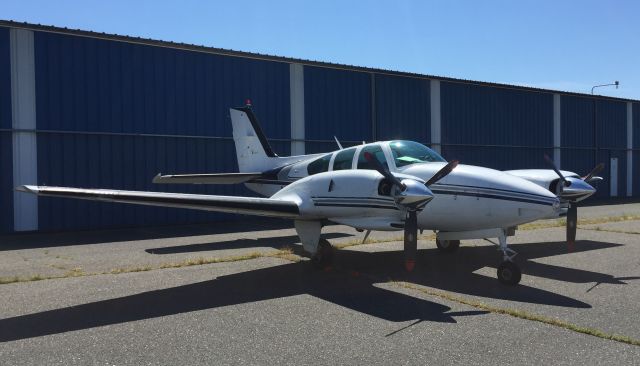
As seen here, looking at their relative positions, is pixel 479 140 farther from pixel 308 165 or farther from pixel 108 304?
pixel 108 304

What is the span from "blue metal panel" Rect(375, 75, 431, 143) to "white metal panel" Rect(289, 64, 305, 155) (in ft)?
14.1

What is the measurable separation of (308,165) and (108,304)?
625cm

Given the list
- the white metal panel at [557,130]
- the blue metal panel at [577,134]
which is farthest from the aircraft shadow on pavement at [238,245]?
the blue metal panel at [577,134]

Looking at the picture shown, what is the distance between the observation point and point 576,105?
34250 mm

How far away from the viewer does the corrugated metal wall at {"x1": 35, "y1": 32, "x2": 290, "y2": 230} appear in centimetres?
1741

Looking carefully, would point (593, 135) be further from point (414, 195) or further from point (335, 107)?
point (414, 195)

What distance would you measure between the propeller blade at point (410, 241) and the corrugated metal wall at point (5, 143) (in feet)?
46.4

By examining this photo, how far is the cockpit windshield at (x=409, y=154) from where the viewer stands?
399 inches

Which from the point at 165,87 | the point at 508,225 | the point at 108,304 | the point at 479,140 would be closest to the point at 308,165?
the point at 508,225

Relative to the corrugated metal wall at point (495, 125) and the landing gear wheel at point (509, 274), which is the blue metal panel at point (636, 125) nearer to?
the corrugated metal wall at point (495, 125)

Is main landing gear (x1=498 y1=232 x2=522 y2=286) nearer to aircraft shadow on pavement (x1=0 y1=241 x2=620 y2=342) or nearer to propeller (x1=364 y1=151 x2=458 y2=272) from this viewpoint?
aircraft shadow on pavement (x1=0 y1=241 x2=620 y2=342)

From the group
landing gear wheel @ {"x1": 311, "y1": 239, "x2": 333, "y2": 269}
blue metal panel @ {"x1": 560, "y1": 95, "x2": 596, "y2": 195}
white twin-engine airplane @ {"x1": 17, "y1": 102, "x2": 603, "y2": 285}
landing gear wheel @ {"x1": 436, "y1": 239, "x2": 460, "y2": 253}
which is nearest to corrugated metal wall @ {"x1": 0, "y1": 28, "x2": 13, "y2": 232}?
white twin-engine airplane @ {"x1": 17, "y1": 102, "x2": 603, "y2": 285}

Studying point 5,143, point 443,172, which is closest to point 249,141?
point 5,143

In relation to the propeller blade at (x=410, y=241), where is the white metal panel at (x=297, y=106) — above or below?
above
